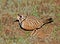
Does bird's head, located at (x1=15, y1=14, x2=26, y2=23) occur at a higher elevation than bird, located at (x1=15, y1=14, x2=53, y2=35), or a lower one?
higher

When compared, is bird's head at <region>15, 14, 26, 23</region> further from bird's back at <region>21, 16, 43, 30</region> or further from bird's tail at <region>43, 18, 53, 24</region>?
bird's tail at <region>43, 18, 53, 24</region>

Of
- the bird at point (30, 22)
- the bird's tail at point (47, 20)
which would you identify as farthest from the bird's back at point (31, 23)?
the bird's tail at point (47, 20)

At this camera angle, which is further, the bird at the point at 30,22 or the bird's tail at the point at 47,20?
the bird's tail at the point at 47,20

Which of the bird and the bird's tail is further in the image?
the bird's tail

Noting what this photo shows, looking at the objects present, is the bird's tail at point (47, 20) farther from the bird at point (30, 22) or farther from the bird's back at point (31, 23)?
the bird's back at point (31, 23)

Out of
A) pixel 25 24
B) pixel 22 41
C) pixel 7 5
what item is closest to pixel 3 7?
pixel 7 5

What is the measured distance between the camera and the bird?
16.5 feet

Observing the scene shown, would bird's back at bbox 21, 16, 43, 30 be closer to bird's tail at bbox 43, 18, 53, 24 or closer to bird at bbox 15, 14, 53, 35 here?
bird at bbox 15, 14, 53, 35

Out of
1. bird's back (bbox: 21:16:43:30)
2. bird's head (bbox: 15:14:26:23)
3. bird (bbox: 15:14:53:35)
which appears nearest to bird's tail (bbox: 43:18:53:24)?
bird (bbox: 15:14:53:35)

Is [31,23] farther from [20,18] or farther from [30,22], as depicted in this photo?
[20,18]

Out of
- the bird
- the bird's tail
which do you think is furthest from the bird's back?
the bird's tail

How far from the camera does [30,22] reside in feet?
16.6

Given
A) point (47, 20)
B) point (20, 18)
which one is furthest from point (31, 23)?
point (47, 20)

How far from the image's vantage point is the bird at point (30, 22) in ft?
16.5
